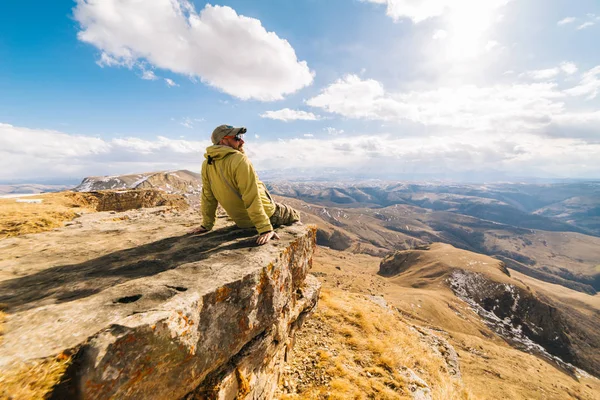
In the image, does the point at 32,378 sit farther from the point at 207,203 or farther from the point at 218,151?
the point at 207,203

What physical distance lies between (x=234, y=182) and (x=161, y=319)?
4.14 meters

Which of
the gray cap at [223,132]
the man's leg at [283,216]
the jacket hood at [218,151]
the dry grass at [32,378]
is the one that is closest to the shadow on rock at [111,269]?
the man's leg at [283,216]

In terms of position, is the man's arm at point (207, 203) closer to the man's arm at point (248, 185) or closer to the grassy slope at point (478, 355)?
the man's arm at point (248, 185)

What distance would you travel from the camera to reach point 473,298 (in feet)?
308

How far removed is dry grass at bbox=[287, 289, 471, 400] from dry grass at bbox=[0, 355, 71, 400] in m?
7.69

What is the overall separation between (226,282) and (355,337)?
1151 centimetres

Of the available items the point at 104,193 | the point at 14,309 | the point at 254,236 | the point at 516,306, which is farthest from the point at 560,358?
the point at 104,193

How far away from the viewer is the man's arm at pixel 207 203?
823 cm

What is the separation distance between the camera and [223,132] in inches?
297

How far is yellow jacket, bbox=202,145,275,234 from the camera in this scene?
6984 millimetres

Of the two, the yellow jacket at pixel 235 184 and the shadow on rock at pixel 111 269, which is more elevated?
the yellow jacket at pixel 235 184

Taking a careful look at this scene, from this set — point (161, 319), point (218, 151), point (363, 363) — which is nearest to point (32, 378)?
point (161, 319)

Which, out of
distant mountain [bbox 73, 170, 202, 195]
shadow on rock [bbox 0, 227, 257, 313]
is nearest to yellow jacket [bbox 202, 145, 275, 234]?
shadow on rock [bbox 0, 227, 257, 313]

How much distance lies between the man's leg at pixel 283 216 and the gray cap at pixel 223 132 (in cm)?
344
